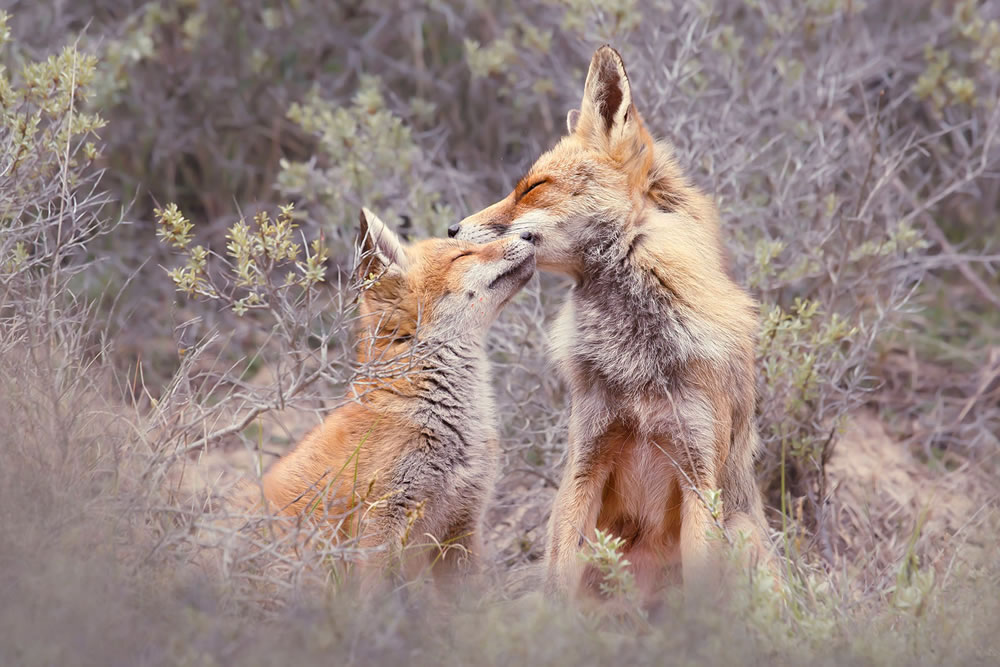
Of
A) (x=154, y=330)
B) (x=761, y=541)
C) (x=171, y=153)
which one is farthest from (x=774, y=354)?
(x=171, y=153)

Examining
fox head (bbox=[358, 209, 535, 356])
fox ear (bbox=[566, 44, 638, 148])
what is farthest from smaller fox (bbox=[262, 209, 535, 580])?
fox ear (bbox=[566, 44, 638, 148])

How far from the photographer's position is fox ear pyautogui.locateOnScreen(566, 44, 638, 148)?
4332 millimetres

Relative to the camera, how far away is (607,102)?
4441 mm

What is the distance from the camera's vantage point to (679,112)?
243 inches

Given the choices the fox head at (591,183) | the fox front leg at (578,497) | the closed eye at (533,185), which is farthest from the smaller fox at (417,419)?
the fox front leg at (578,497)

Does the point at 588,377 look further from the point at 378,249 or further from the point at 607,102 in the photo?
the point at 607,102

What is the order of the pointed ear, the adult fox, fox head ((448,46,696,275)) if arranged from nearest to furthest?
the adult fox → fox head ((448,46,696,275)) → the pointed ear

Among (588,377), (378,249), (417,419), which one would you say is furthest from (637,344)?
(378,249)

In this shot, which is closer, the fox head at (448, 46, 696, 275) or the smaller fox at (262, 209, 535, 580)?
the smaller fox at (262, 209, 535, 580)

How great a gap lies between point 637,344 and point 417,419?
1042 millimetres

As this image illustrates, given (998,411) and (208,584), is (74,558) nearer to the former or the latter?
(208,584)

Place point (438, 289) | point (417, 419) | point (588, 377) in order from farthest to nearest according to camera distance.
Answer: point (438, 289), point (417, 419), point (588, 377)

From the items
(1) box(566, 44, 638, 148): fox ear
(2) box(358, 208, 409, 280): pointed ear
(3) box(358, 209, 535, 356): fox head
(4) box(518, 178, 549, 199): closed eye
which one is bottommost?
(3) box(358, 209, 535, 356): fox head

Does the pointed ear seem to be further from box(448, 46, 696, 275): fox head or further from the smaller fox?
box(448, 46, 696, 275): fox head
